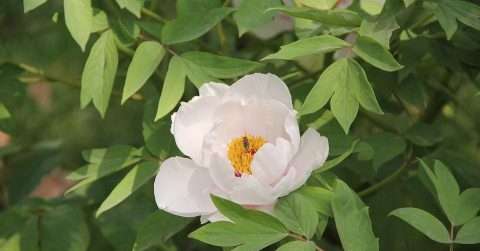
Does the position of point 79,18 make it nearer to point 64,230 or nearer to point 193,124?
point 193,124

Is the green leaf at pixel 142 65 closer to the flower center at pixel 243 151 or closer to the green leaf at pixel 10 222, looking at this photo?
the flower center at pixel 243 151

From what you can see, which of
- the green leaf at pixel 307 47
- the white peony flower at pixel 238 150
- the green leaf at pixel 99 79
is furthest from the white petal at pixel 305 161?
the green leaf at pixel 99 79

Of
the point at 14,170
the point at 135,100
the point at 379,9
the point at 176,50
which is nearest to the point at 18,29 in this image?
the point at 14,170

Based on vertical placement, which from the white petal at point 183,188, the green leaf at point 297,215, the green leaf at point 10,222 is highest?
the white petal at point 183,188

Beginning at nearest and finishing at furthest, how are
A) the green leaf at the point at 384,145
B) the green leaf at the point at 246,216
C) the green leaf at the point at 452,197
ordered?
the green leaf at the point at 246,216, the green leaf at the point at 452,197, the green leaf at the point at 384,145

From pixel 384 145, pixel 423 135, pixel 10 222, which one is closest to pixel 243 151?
pixel 384 145

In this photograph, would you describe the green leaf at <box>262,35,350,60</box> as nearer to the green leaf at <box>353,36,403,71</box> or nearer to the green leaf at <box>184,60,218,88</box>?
the green leaf at <box>353,36,403,71</box>
